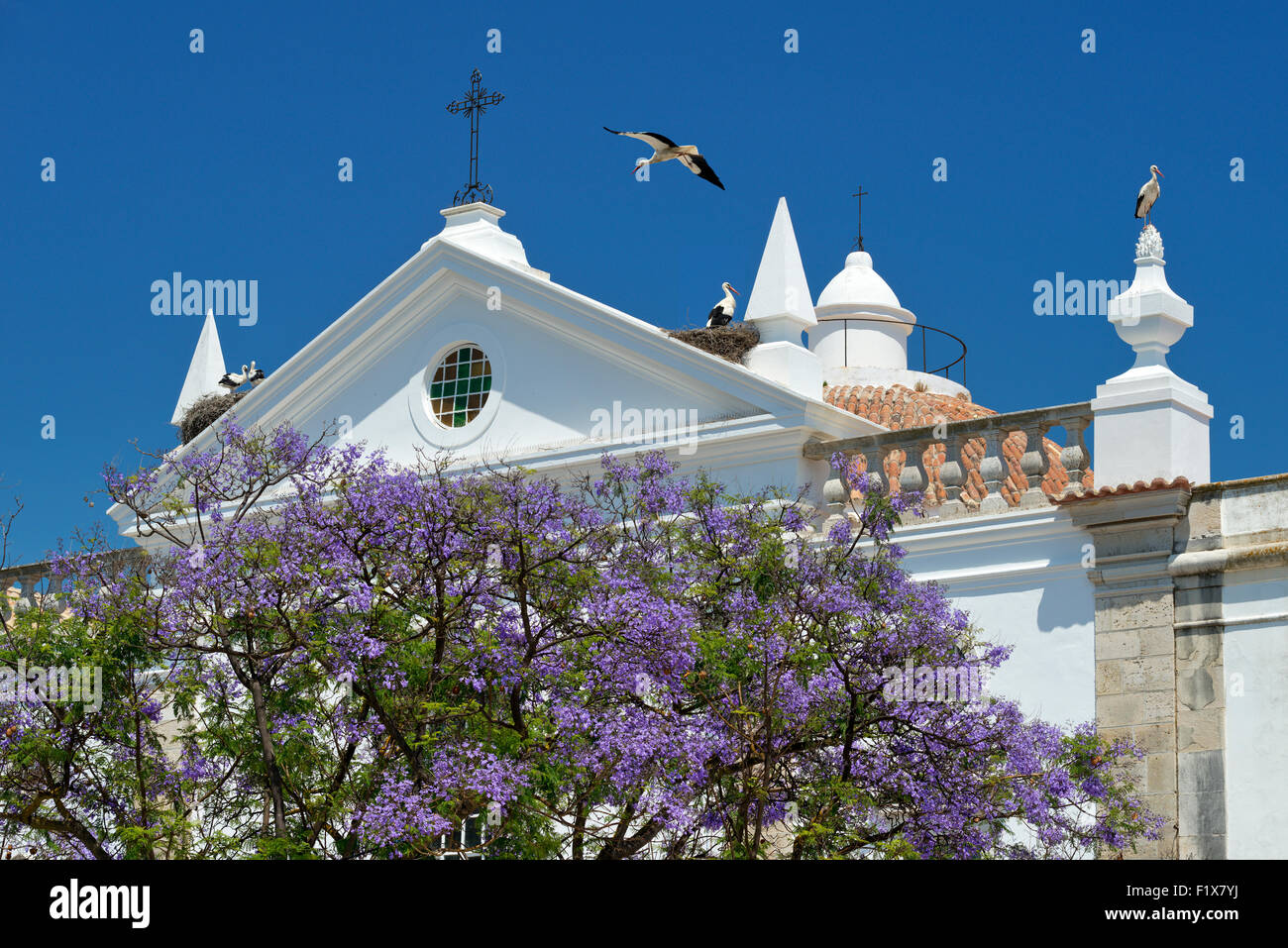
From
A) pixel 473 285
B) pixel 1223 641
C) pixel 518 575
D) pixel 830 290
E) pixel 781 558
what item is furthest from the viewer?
pixel 830 290

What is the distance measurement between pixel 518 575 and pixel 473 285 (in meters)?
7.39

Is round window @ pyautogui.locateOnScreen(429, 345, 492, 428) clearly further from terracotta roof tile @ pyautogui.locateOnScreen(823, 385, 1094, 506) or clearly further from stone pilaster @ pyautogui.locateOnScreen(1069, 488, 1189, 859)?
stone pilaster @ pyautogui.locateOnScreen(1069, 488, 1189, 859)

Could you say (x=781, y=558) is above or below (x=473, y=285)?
below

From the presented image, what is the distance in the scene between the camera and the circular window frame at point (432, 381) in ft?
62.6

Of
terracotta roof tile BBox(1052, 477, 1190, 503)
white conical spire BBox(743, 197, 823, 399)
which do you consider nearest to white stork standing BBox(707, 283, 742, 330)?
white conical spire BBox(743, 197, 823, 399)

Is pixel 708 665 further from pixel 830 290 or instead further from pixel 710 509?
pixel 830 290

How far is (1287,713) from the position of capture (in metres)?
14.0

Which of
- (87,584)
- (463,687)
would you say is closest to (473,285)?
(87,584)

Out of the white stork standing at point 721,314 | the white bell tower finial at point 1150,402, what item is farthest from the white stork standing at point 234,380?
the white bell tower finial at point 1150,402

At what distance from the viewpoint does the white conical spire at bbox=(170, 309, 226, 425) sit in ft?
71.9

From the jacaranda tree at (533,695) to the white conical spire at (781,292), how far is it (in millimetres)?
4363

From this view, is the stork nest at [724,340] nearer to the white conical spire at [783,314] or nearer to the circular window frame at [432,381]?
the white conical spire at [783,314]

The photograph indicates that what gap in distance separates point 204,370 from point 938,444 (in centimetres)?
947

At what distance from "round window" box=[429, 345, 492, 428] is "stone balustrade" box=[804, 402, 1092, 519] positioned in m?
4.17
